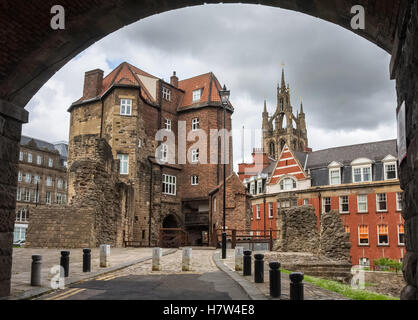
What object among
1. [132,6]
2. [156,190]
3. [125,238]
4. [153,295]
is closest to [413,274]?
[153,295]

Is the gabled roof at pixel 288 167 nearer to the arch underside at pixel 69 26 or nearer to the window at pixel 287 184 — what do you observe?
the window at pixel 287 184

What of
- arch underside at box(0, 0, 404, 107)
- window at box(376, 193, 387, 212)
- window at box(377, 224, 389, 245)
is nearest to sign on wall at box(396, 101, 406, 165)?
arch underside at box(0, 0, 404, 107)

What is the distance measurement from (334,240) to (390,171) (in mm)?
18419

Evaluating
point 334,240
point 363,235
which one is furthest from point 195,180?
point 334,240

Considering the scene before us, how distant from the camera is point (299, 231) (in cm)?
2384

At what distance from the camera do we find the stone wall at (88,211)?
21.2 metres

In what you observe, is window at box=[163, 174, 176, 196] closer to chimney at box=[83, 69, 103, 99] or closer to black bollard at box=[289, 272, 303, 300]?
chimney at box=[83, 69, 103, 99]

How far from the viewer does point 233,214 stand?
107 ft

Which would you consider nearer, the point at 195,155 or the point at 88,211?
the point at 88,211

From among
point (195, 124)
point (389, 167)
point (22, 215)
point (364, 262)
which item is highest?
point (195, 124)

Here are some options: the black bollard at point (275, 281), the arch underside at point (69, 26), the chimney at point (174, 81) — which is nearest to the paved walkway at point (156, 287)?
the black bollard at point (275, 281)

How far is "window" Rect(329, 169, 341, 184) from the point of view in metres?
41.1

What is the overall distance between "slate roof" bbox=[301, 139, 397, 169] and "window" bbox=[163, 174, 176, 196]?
15.4m

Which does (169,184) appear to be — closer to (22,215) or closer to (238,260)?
(238,260)
